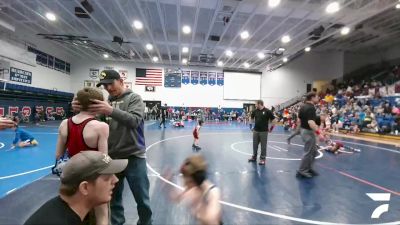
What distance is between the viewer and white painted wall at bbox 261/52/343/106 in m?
32.7

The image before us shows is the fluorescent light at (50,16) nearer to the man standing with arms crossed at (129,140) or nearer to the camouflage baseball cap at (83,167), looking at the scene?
the man standing with arms crossed at (129,140)

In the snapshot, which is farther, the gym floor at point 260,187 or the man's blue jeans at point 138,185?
the gym floor at point 260,187

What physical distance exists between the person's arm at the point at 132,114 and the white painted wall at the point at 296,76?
106ft

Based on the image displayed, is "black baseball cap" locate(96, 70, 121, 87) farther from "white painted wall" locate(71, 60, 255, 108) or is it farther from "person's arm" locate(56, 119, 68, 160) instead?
"white painted wall" locate(71, 60, 255, 108)

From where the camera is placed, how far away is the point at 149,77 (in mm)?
32375

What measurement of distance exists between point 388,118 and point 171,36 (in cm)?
1654

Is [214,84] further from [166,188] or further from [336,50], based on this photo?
[166,188]

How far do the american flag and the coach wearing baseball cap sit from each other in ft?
104

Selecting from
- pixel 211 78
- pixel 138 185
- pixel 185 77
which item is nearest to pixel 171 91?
pixel 185 77

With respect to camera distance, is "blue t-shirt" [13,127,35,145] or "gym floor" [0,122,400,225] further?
"blue t-shirt" [13,127,35,145]

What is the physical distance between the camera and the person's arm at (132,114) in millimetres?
2736

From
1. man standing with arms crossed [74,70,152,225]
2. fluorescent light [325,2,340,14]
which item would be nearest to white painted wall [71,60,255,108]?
fluorescent light [325,2,340,14]

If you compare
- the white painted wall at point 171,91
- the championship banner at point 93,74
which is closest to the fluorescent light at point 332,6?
the white painted wall at point 171,91

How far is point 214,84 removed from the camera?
1324 inches
